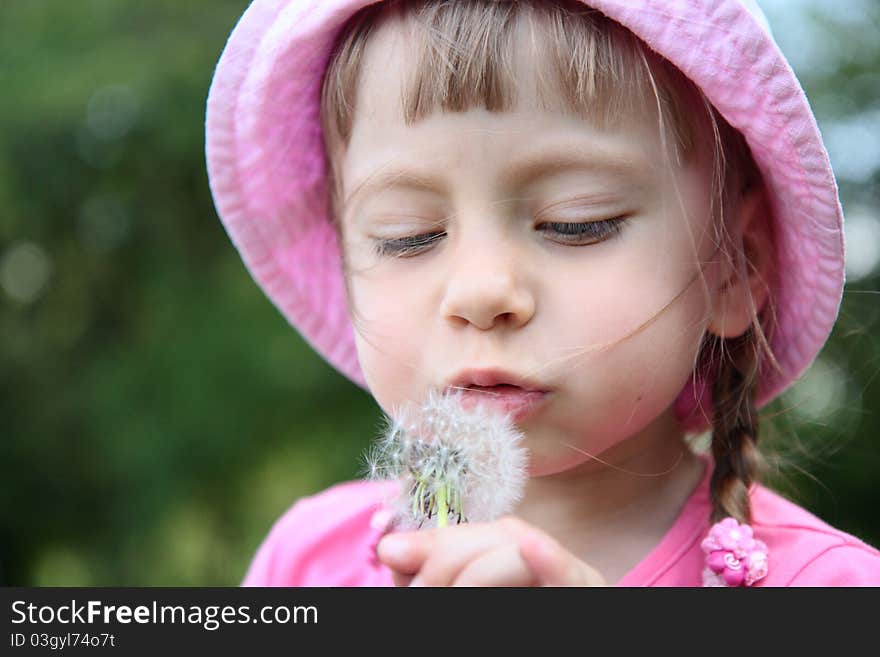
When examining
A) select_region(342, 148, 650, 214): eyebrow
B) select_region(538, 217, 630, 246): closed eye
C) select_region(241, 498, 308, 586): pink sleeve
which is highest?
select_region(342, 148, 650, 214): eyebrow

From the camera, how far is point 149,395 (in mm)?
2926

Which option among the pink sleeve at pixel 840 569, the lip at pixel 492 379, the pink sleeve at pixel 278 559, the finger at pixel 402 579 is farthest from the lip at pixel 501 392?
the pink sleeve at pixel 278 559

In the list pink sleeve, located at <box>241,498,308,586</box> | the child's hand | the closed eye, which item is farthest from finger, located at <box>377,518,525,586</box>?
pink sleeve, located at <box>241,498,308,586</box>

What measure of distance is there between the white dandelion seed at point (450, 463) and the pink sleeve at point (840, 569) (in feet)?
1.47

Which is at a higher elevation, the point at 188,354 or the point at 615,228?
the point at 188,354

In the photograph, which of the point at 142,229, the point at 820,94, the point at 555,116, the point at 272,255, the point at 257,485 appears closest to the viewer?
the point at 555,116

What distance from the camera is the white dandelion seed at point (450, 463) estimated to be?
3.61 ft

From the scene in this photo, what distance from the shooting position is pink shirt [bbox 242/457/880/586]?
1.36 metres

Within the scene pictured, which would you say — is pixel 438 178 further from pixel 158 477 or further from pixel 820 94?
pixel 158 477

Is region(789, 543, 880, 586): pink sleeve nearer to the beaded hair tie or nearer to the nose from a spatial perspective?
the beaded hair tie

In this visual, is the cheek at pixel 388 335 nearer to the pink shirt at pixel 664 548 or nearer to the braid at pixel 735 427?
the pink shirt at pixel 664 548

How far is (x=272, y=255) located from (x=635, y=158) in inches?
29.3

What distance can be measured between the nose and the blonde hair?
18 cm
